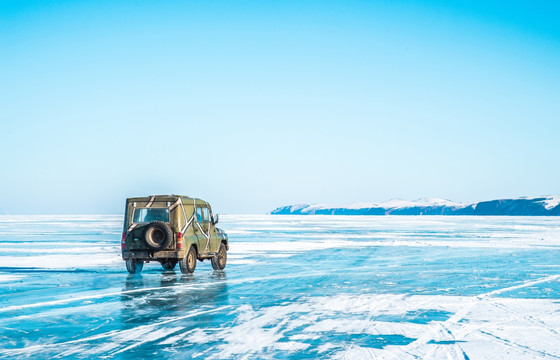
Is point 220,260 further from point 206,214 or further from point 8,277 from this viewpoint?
point 8,277

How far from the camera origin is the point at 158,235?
15.6 meters

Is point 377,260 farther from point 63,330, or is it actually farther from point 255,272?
point 63,330

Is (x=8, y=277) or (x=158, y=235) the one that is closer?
(x=158, y=235)

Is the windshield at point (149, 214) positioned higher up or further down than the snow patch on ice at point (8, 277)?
higher up

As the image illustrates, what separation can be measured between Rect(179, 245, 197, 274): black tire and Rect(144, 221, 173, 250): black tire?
0.84 metres

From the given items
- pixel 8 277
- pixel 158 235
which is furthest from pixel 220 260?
pixel 8 277

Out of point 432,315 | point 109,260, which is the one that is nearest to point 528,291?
point 432,315

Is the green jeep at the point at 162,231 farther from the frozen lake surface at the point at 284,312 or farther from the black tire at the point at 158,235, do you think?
the frozen lake surface at the point at 284,312

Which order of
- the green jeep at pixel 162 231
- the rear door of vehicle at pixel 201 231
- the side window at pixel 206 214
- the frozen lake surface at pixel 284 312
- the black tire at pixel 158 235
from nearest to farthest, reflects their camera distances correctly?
the frozen lake surface at pixel 284 312 < the black tire at pixel 158 235 < the green jeep at pixel 162 231 < the rear door of vehicle at pixel 201 231 < the side window at pixel 206 214

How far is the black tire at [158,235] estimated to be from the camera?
50.5 ft

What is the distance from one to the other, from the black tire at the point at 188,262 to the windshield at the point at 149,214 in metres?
1.37

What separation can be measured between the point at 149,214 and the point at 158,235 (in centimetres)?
76

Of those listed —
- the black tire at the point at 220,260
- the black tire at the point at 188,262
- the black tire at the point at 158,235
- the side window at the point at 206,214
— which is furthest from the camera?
the black tire at the point at 220,260

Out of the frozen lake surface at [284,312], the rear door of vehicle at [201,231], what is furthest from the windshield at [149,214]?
the frozen lake surface at [284,312]
